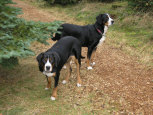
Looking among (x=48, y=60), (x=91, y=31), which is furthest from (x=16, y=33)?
(x=91, y=31)

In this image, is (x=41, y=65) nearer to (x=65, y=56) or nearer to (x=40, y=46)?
(x=65, y=56)

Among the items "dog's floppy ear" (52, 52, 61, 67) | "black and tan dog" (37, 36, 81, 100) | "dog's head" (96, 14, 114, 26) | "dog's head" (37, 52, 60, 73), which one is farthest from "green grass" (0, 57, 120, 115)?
"dog's head" (96, 14, 114, 26)

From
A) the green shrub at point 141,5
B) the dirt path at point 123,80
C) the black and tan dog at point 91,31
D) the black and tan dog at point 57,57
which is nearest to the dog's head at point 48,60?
the black and tan dog at point 57,57

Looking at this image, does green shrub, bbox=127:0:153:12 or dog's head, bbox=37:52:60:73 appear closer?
dog's head, bbox=37:52:60:73

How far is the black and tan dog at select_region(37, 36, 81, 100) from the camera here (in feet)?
12.6

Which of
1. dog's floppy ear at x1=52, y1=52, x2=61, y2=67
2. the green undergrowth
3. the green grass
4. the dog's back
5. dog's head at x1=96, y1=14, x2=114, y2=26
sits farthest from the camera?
the green undergrowth

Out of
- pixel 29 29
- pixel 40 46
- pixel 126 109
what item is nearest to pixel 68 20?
pixel 40 46

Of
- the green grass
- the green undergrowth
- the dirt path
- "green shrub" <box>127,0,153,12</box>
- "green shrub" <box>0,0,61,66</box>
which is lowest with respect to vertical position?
the green grass

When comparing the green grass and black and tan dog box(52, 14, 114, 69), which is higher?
black and tan dog box(52, 14, 114, 69)

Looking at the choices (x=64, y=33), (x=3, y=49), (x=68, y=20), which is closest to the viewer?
(x=3, y=49)

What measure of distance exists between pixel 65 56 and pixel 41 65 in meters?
0.76

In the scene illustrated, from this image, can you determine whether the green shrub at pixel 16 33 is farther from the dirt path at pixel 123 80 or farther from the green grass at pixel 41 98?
the dirt path at pixel 123 80

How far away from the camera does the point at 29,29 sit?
4.14 m

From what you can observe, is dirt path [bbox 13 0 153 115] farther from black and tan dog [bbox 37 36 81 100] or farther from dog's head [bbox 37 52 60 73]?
dog's head [bbox 37 52 60 73]
